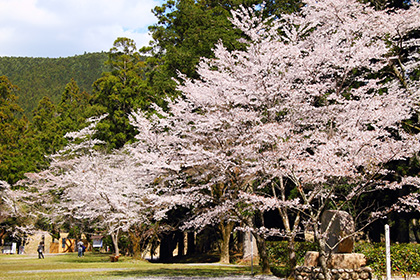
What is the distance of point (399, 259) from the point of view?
11.5 m

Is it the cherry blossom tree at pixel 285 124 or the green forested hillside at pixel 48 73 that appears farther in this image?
the green forested hillside at pixel 48 73

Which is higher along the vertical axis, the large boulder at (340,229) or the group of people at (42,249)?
the large boulder at (340,229)

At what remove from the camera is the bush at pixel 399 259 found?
11359mm

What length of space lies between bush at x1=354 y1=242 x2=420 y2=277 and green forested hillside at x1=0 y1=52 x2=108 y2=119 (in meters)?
72.8

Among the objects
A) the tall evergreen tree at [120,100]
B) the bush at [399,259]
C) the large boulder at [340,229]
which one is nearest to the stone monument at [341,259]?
the large boulder at [340,229]

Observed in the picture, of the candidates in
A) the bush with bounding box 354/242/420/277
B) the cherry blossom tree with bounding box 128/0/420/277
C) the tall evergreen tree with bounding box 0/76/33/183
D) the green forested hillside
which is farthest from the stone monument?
the green forested hillside

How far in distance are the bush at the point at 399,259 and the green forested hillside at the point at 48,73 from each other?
2868 inches

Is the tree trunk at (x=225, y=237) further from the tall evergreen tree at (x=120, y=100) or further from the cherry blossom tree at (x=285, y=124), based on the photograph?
the tall evergreen tree at (x=120, y=100)

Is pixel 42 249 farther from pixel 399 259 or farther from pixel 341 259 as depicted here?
pixel 399 259

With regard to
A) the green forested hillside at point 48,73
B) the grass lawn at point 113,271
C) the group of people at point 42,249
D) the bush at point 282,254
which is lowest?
the group of people at point 42,249

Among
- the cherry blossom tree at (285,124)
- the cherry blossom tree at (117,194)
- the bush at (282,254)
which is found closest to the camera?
the cherry blossom tree at (285,124)

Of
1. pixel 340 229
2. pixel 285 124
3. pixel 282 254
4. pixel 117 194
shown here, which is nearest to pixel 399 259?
pixel 340 229

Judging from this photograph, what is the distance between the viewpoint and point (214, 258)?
21500 mm

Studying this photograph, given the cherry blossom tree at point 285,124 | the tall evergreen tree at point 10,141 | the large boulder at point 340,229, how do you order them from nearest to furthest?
the cherry blossom tree at point 285,124
the large boulder at point 340,229
the tall evergreen tree at point 10,141
